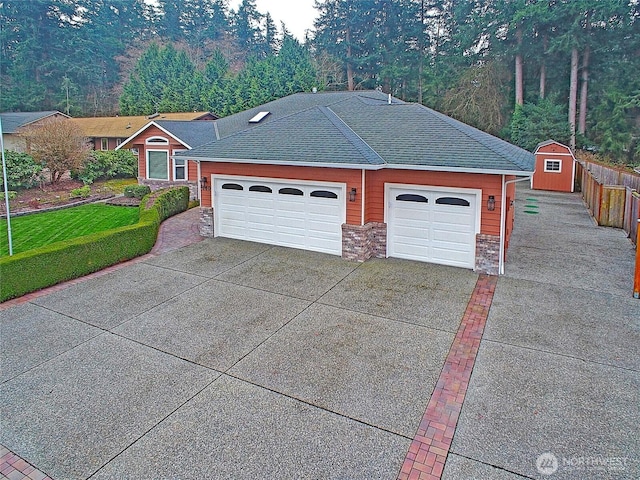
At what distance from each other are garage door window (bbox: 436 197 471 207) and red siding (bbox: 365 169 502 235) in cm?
33

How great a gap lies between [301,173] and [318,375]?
662 centimetres

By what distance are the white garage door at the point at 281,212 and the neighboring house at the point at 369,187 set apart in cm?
3

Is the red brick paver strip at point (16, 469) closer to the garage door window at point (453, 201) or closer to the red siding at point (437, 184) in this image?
the red siding at point (437, 184)

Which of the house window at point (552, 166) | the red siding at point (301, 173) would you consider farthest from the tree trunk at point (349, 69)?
the red siding at point (301, 173)

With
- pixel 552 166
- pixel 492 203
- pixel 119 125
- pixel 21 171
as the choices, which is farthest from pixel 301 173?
pixel 119 125

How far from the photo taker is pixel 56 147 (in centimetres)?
2166

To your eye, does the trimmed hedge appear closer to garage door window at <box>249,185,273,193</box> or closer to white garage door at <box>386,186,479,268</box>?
garage door window at <box>249,185,273,193</box>

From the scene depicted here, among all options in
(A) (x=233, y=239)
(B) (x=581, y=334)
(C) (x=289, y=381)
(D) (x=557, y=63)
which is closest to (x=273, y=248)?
(A) (x=233, y=239)

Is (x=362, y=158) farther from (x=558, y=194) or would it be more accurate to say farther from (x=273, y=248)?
(x=558, y=194)

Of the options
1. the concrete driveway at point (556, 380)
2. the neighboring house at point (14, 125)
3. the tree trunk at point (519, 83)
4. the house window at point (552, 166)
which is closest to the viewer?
the concrete driveway at point (556, 380)

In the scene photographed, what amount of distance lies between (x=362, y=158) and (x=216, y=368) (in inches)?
242

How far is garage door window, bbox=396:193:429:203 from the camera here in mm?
10789

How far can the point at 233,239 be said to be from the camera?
1309 cm

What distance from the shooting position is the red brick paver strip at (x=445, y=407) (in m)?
4.37
